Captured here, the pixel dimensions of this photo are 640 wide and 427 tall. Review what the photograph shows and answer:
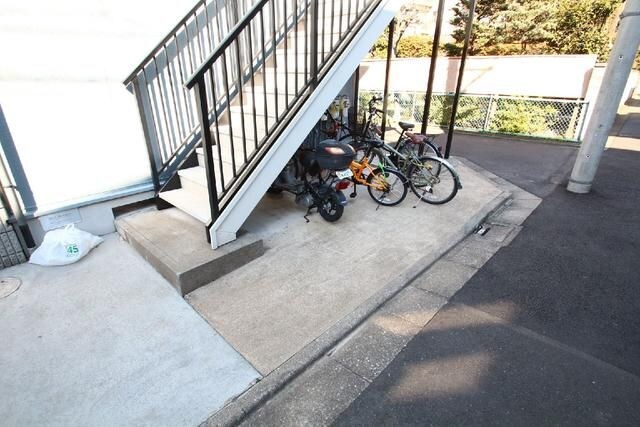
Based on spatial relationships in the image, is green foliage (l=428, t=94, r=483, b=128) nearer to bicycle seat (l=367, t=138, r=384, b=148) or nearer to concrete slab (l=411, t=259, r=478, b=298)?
bicycle seat (l=367, t=138, r=384, b=148)

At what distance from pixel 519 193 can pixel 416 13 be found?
65.6 feet

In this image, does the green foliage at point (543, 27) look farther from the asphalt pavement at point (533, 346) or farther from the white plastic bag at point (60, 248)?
the white plastic bag at point (60, 248)

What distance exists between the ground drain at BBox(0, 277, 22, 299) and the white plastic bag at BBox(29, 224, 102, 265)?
23cm

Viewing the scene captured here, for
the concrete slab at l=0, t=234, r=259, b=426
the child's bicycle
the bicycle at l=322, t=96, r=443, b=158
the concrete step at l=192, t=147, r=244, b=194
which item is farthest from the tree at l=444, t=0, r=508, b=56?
the concrete slab at l=0, t=234, r=259, b=426

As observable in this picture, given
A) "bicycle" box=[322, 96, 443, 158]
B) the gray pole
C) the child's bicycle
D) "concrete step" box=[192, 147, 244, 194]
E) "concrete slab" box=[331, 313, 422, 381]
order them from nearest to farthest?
"concrete slab" box=[331, 313, 422, 381], "concrete step" box=[192, 147, 244, 194], the gray pole, the child's bicycle, "bicycle" box=[322, 96, 443, 158]

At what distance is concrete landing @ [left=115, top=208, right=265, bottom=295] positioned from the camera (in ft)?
9.07

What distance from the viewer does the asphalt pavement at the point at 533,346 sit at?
186 cm

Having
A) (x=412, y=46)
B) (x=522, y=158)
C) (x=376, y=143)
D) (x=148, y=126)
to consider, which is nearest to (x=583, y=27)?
(x=412, y=46)

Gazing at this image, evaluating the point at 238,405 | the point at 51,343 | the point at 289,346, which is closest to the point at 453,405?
the point at 289,346

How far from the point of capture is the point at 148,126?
12.2 ft

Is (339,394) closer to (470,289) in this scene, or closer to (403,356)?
(403,356)

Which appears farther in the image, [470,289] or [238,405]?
[470,289]

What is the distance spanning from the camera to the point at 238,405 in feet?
6.05

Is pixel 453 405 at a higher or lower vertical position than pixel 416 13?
lower
